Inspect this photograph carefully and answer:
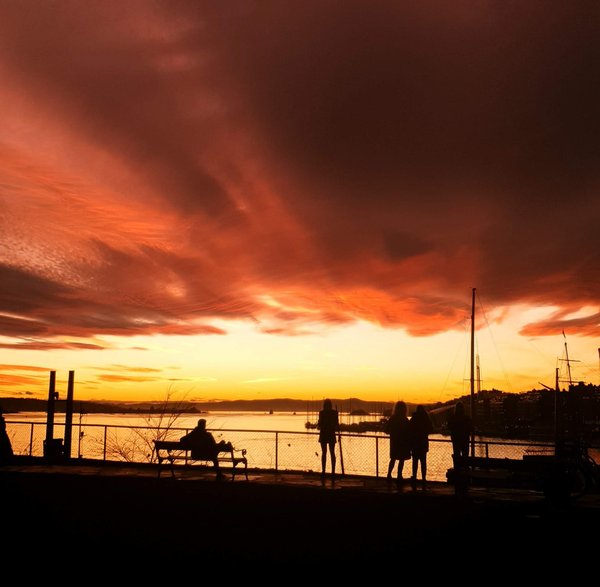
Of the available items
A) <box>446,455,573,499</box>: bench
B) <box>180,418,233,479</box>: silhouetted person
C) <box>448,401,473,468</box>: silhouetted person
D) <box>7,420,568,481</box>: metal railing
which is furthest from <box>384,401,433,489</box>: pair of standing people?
<box>180,418,233,479</box>: silhouetted person

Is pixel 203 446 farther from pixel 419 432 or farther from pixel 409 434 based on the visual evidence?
pixel 419 432

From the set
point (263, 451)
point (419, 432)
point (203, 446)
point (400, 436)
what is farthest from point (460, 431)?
point (263, 451)

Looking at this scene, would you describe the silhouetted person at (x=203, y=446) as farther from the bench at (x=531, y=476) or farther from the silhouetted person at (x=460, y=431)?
the bench at (x=531, y=476)

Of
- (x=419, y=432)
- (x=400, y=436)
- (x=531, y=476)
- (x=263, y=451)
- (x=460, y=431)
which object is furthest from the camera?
(x=263, y=451)

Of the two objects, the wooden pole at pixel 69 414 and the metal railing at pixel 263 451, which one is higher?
the wooden pole at pixel 69 414

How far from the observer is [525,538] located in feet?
31.7

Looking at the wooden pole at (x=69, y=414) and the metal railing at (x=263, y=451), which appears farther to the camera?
the metal railing at (x=263, y=451)

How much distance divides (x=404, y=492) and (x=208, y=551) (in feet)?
22.5

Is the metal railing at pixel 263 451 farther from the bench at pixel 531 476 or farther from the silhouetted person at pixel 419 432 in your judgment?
the bench at pixel 531 476

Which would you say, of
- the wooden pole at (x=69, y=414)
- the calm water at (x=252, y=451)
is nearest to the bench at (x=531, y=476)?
the calm water at (x=252, y=451)

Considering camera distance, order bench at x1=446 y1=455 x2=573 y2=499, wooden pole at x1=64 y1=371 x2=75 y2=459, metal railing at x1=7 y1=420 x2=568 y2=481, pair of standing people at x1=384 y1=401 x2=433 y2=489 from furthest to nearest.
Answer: metal railing at x1=7 y1=420 x2=568 y2=481 < wooden pole at x1=64 y1=371 x2=75 y2=459 < pair of standing people at x1=384 y1=401 x2=433 y2=489 < bench at x1=446 y1=455 x2=573 y2=499

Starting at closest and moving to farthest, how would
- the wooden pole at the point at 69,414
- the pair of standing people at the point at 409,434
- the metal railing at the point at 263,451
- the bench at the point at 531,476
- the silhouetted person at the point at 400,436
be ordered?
1. the bench at the point at 531,476
2. the pair of standing people at the point at 409,434
3. the silhouetted person at the point at 400,436
4. the wooden pole at the point at 69,414
5. the metal railing at the point at 263,451

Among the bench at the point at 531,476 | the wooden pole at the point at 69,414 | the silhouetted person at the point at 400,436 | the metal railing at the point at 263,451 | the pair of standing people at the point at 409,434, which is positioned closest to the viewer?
the bench at the point at 531,476

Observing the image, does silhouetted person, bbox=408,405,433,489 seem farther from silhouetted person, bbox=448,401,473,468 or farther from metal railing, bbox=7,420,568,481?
metal railing, bbox=7,420,568,481
